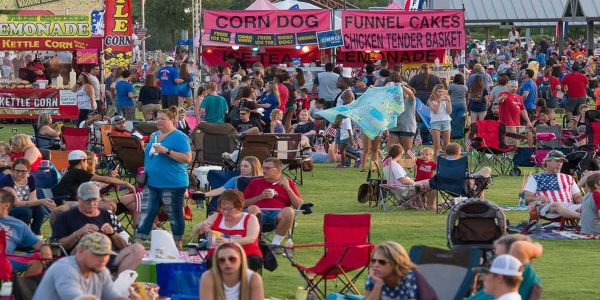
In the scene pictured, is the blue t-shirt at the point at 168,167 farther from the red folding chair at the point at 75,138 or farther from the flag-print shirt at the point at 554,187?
the red folding chair at the point at 75,138

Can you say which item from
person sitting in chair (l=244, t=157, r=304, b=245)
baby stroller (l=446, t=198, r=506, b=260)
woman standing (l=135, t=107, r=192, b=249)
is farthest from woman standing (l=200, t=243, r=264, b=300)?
woman standing (l=135, t=107, r=192, b=249)

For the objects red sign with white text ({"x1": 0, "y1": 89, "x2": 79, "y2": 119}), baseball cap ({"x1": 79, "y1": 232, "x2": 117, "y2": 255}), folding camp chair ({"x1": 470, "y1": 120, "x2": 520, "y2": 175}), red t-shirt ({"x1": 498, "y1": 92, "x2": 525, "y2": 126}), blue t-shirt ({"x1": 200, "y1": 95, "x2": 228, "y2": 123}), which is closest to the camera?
baseball cap ({"x1": 79, "y1": 232, "x2": 117, "y2": 255})

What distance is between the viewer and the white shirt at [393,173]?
60.0 ft

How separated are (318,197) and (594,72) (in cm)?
2954

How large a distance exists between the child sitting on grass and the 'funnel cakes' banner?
60.6 ft

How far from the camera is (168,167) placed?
14383 millimetres

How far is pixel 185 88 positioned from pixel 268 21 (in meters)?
4.02

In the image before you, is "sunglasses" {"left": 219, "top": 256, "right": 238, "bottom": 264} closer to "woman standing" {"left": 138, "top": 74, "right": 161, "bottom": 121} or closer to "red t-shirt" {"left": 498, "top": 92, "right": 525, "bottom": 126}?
"red t-shirt" {"left": 498, "top": 92, "right": 525, "bottom": 126}

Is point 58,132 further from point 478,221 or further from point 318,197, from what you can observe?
point 478,221

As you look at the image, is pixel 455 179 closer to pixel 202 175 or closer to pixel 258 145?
pixel 258 145

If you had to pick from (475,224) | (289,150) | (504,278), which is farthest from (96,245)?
(289,150)

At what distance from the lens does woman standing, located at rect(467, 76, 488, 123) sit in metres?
28.4

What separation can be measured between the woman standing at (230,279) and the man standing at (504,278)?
6.08ft

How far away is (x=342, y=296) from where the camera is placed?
11.1 metres
